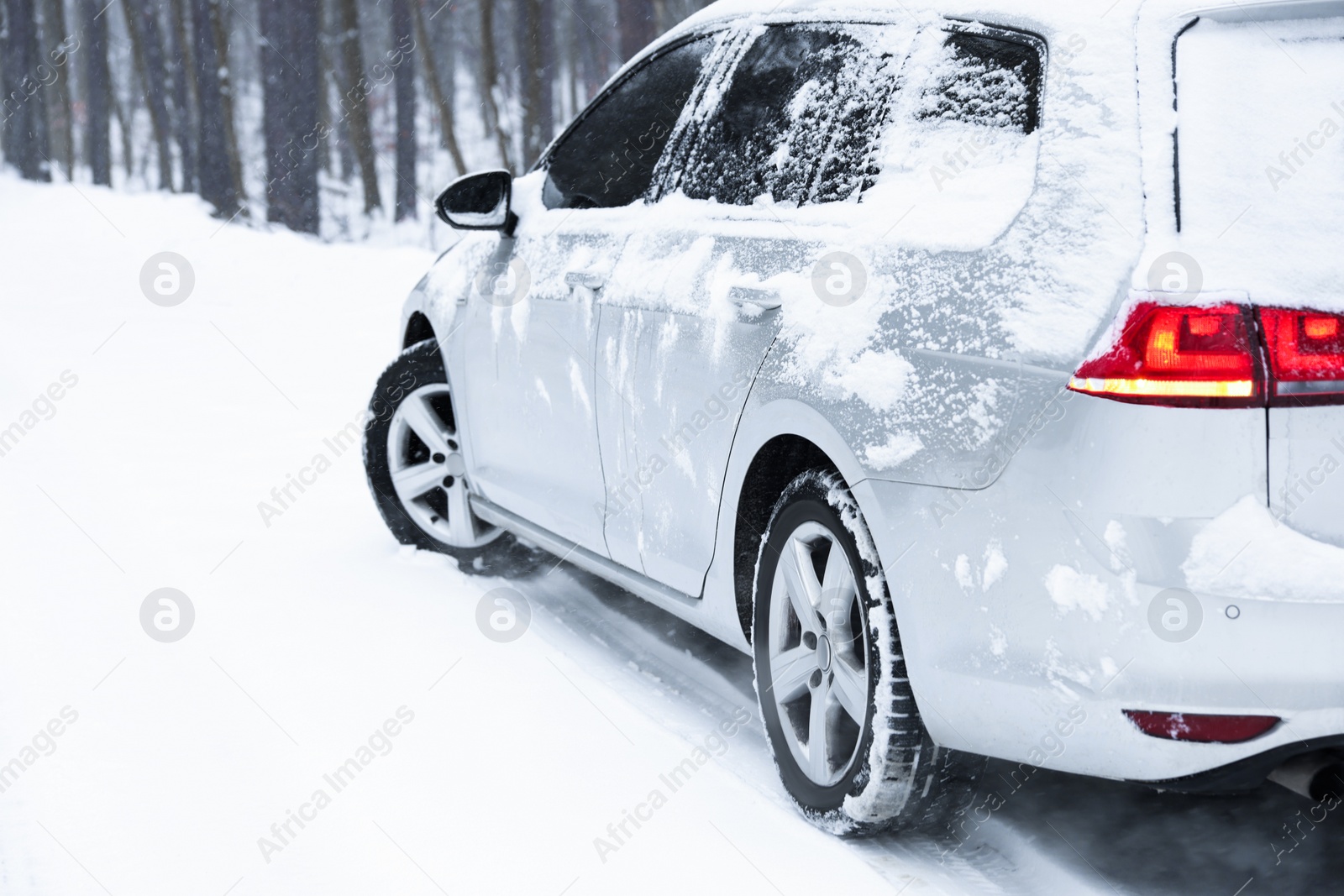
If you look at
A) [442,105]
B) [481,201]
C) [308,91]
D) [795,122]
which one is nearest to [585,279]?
[481,201]

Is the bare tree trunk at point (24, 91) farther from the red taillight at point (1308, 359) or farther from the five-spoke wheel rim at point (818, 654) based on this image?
the red taillight at point (1308, 359)

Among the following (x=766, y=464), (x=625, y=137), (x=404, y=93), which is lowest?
(x=404, y=93)

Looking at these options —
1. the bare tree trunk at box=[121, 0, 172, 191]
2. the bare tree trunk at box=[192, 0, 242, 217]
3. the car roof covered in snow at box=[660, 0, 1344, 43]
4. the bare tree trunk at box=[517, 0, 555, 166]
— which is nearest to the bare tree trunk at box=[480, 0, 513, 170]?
the bare tree trunk at box=[517, 0, 555, 166]

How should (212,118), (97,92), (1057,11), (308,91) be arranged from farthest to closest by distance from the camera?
(97,92)
(212,118)
(308,91)
(1057,11)

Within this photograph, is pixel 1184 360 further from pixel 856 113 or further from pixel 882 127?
pixel 856 113

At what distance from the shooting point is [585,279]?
13.0 ft

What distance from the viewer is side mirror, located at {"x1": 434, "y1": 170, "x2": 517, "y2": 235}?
14.8ft

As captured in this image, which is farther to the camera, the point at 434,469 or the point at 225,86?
the point at 225,86

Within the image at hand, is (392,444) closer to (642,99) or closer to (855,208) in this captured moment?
(642,99)

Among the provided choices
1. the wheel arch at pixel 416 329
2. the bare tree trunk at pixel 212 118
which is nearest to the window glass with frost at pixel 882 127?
the wheel arch at pixel 416 329

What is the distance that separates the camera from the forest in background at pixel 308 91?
20.9 m

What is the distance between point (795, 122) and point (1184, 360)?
1.43 m

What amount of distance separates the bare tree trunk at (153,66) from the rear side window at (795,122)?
29.3 metres

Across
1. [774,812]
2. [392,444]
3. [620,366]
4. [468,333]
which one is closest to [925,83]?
[620,366]
